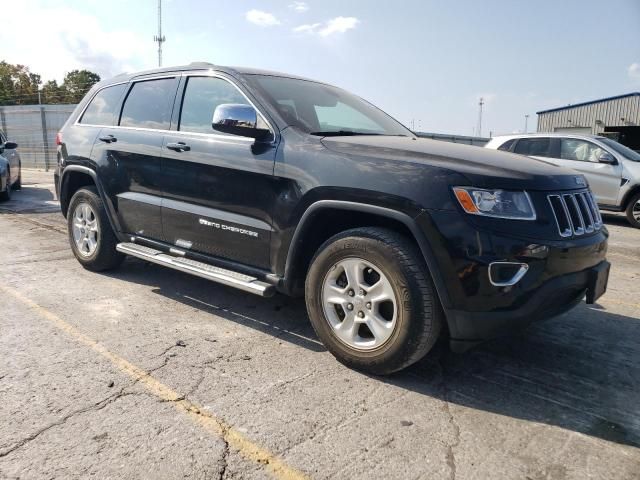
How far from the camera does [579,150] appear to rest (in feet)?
33.5

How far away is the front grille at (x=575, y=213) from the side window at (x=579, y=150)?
7711 millimetres

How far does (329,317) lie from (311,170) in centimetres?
89

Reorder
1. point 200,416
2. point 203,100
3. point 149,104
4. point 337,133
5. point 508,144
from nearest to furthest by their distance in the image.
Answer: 1. point 200,416
2. point 337,133
3. point 203,100
4. point 149,104
5. point 508,144

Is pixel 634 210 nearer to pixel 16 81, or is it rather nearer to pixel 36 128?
pixel 36 128

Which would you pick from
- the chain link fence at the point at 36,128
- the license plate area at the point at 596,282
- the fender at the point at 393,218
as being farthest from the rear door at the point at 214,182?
the chain link fence at the point at 36,128

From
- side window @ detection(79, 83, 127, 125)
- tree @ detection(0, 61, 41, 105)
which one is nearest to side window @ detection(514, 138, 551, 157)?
side window @ detection(79, 83, 127, 125)

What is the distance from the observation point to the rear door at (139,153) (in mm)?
4270

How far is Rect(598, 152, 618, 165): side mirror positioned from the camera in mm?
Result: 9836

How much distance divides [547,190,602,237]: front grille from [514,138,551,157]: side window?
25.3ft

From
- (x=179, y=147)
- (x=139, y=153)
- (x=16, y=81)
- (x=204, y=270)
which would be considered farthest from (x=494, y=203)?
(x=16, y=81)

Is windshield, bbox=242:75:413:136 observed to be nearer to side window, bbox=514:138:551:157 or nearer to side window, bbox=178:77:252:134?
side window, bbox=178:77:252:134

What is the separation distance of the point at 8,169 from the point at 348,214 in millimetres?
9677

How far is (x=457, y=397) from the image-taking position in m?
2.86

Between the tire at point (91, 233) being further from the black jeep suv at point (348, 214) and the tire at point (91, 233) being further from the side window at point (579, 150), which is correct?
the side window at point (579, 150)
